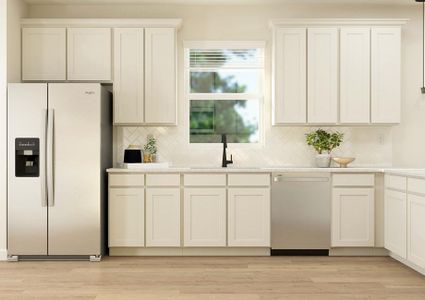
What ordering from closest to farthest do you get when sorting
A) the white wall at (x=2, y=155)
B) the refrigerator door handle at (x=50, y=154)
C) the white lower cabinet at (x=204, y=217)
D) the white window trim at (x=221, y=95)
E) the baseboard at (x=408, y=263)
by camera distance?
the baseboard at (x=408, y=263) → the refrigerator door handle at (x=50, y=154) → the white wall at (x=2, y=155) → the white lower cabinet at (x=204, y=217) → the white window trim at (x=221, y=95)

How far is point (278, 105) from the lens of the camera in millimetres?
5172

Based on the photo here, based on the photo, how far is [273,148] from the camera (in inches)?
216

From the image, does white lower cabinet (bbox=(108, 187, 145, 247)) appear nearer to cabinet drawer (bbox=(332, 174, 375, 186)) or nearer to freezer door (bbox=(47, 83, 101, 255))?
freezer door (bbox=(47, 83, 101, 255))

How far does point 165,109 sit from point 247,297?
2.35 meters

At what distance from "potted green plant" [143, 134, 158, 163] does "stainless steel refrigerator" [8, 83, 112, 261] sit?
0.69 m

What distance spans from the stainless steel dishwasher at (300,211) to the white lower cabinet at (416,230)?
0.82 meters

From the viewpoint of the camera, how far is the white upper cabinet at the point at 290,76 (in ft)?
16.9

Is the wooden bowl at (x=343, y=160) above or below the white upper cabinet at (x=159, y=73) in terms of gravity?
below

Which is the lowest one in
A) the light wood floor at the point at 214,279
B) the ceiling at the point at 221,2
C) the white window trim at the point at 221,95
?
the light wood floor at the point at 214,279

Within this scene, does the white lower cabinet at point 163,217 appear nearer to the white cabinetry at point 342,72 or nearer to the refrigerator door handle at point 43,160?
the refrigerator door handle at point 43,160

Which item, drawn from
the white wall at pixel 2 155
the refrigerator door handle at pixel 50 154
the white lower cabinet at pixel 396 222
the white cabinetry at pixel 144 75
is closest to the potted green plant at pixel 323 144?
the white lower cabinet at pixel 396 222

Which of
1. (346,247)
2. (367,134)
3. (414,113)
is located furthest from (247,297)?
(414,113)

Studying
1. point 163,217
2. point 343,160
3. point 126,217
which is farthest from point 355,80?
point 126,217

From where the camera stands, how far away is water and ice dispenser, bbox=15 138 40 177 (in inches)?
185
